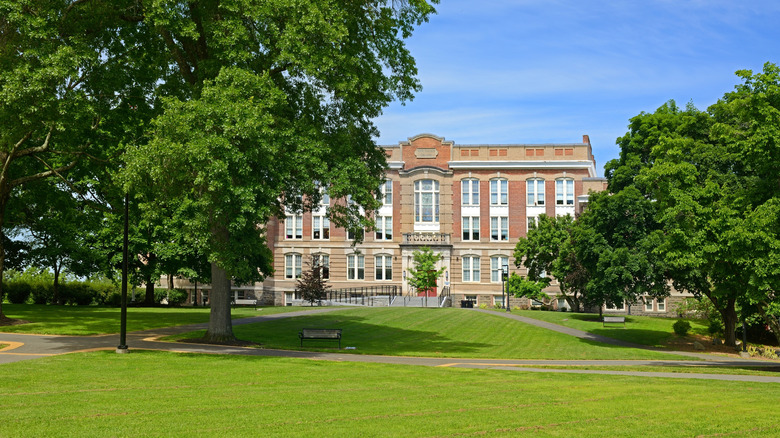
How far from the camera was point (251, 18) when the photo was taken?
22.2 meters

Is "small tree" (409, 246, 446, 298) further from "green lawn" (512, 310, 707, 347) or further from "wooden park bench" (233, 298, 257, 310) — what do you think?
"wooden park bench" (233, 298, 257, 310)

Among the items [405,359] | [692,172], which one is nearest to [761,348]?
[692,172]

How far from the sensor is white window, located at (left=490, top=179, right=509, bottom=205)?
63.7 m

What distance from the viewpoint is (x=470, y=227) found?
64062 mm

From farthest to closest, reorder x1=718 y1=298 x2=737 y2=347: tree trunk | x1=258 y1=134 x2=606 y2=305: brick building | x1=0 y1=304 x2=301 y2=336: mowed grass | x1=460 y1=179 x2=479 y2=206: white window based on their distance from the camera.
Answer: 1. x1=460 y1=179 x2=479 y2=206: white window
2. x1=258 y1=134 x2=606 y2=305: brick building
3. x1=718 y1=298 x2=737 y2=347: tree trunk
4. x1=0 y1=304 x2=301 y2=336: mowed grass

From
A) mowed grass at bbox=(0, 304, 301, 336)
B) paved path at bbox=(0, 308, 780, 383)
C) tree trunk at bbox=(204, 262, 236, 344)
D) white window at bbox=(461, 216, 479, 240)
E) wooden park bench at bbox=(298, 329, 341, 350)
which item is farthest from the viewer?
white window at bbox=(461, 216, 479, 240)

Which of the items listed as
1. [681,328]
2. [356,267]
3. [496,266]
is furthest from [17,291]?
[681,328]

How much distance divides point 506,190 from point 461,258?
7.71 m

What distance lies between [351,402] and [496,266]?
170ft

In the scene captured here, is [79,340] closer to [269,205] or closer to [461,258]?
[269,205]

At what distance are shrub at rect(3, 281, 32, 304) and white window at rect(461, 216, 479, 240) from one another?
36905 millimetres

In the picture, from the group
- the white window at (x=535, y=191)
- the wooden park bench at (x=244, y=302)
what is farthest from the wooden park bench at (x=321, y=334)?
the white window at (x=535, y=191)

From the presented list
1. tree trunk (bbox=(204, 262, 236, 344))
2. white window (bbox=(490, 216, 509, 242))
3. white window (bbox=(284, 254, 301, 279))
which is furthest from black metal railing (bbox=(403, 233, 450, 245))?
tree trunk (bbox=(204, 262, 236, 344))

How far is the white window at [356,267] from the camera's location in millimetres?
64375
